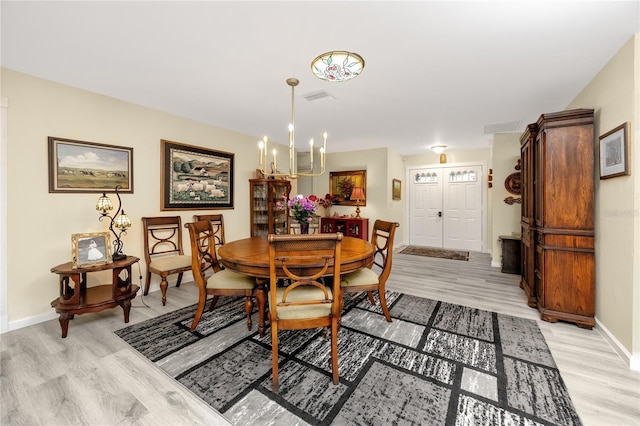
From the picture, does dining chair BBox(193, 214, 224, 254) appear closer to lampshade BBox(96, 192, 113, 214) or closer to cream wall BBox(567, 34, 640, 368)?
lampshade BBox(96, 192, 113, 214)

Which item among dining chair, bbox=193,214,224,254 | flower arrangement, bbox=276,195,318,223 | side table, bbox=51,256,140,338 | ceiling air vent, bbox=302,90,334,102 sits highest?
ceiling air vent, bbox=302,90,334,102

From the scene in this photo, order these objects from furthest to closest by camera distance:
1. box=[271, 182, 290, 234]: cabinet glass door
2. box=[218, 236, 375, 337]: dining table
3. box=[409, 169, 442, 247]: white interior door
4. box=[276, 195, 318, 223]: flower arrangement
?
box=[409, 169, 442, 247]: white interior door → box=[271, 182, 290, 234]: cabinet glass door → box=[276, 195, 318, 223]: flower arrangement → box=[218, 236, 375, 337]: dining table

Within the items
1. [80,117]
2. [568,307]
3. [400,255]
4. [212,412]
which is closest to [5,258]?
[80,117]

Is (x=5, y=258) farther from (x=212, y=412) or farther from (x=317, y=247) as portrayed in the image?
(x=317, y=247)

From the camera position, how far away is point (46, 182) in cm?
259

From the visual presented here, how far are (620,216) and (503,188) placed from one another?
2.71 meters

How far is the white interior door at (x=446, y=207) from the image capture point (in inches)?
241

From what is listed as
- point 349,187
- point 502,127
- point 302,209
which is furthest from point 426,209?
point 302,209

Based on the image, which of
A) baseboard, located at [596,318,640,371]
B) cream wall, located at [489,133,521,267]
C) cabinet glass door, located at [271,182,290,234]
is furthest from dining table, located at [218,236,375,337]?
cream wall, located at [489,133,521,267]

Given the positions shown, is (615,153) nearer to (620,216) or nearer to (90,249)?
(620,216)

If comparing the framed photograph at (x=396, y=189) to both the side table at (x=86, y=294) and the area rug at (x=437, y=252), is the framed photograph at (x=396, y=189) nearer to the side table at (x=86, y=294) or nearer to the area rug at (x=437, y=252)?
the area rug at (x=437, y=252)

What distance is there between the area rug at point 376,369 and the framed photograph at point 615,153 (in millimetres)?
1491

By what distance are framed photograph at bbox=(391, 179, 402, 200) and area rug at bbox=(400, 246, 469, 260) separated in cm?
129

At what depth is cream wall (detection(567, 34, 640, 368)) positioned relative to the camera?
6.10 feet
